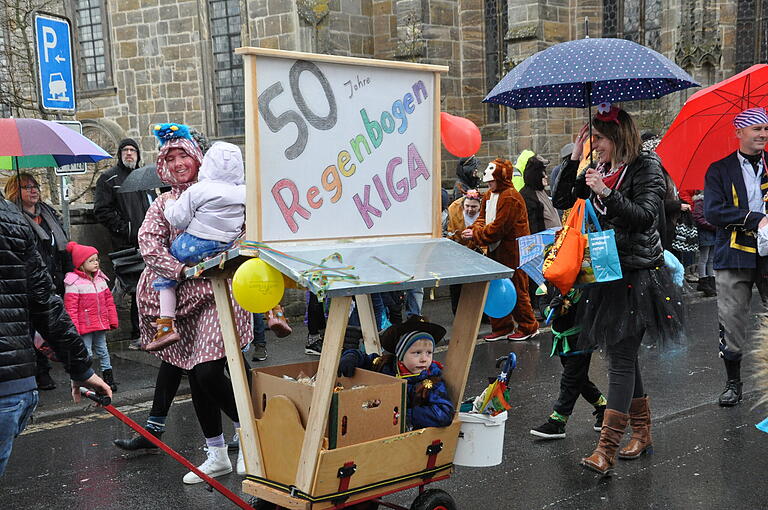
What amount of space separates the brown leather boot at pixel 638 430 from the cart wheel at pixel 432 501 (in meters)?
1.74

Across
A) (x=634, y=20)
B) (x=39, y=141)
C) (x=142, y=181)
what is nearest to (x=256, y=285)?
(x=39, y=141)

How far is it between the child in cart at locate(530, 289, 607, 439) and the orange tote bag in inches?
20.3

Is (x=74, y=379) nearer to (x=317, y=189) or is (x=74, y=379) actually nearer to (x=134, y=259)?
(x=317, y=189)

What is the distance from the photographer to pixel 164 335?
5.14 metres

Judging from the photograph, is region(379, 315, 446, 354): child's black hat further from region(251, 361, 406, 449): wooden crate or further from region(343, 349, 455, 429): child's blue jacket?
region(251, 361, 406, 449): wooden crate

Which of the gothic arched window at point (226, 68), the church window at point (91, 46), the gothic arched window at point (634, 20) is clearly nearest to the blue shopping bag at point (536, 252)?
the gothic arched window at point (634, 20)

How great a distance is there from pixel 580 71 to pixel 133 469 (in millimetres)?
3591

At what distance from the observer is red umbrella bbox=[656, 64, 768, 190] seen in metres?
6.30

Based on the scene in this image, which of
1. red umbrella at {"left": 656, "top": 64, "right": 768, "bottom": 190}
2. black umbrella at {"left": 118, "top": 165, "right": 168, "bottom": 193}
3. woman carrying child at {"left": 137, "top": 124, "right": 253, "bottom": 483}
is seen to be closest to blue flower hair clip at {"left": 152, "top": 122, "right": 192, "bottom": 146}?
woman carrying child at {"left": 137, "top": 124, "right": 253, "bottom": 483}

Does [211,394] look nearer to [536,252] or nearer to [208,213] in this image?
[208,213]

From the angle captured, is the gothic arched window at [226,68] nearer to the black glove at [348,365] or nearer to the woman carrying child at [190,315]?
the woman carrying child at [190,315]

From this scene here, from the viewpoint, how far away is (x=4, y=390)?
135 inches

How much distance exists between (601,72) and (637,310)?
4.44 feet

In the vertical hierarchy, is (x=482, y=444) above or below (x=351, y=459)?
below
